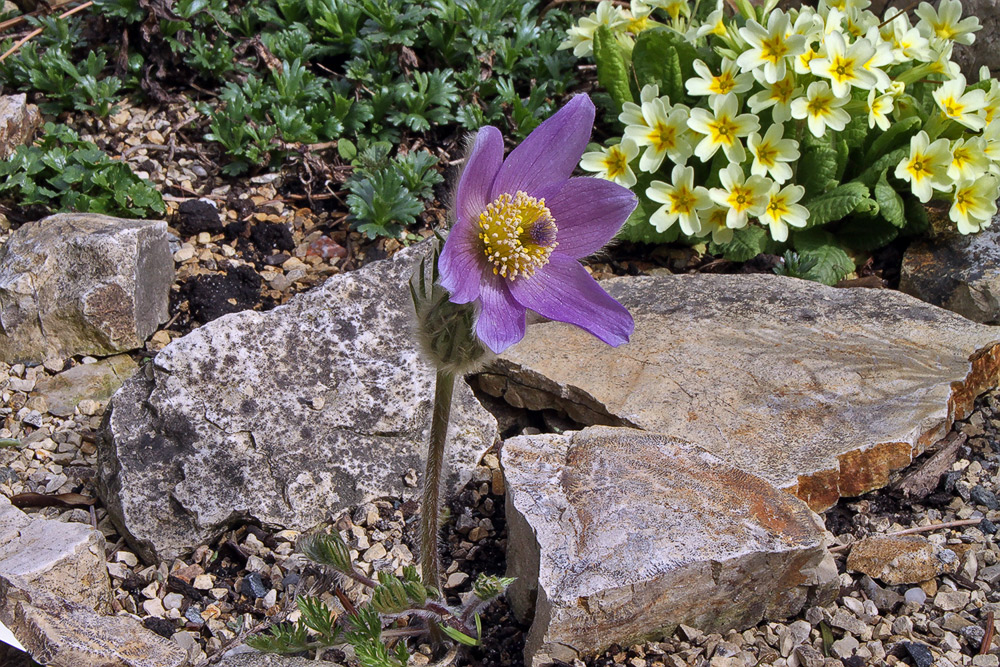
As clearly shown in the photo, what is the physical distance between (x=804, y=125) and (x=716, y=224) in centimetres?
58

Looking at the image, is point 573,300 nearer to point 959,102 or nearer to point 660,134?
point 660,134

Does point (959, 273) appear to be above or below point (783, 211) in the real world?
below

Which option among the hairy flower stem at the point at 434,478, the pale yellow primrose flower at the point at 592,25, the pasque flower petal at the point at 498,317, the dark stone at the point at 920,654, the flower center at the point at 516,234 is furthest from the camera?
the pale yellow primrose flower at the point at 592,25

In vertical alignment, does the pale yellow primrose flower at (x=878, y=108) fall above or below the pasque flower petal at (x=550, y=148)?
below

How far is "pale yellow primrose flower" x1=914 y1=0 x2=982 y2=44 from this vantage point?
13.7 feet

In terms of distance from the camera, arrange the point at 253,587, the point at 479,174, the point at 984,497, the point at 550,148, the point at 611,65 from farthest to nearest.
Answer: the point at 611,65 < the point at 984,497 < the point at 253,587 < the point at 550,148 < the point at 479,174

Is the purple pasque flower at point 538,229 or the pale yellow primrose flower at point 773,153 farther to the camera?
the pale yellow primrose flower at point 773,153

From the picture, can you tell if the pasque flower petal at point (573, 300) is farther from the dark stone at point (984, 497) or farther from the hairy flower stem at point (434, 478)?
the dark stone at point (984, 497)

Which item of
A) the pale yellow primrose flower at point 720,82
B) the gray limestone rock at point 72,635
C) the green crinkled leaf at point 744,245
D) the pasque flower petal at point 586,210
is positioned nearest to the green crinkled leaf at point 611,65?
the pale yellow primrose flower at point 720,82

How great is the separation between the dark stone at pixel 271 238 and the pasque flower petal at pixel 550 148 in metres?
2.09

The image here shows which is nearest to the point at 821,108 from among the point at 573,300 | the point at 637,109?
the point at 637,109

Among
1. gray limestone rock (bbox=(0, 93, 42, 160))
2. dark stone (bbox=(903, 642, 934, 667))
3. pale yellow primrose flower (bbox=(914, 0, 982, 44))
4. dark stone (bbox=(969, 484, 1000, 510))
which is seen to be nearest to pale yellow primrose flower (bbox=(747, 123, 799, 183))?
pale yellow primrose flower (bbox=(914, 0, 982, 44))

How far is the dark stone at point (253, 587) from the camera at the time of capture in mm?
2861

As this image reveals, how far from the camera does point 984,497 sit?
3.21 m
